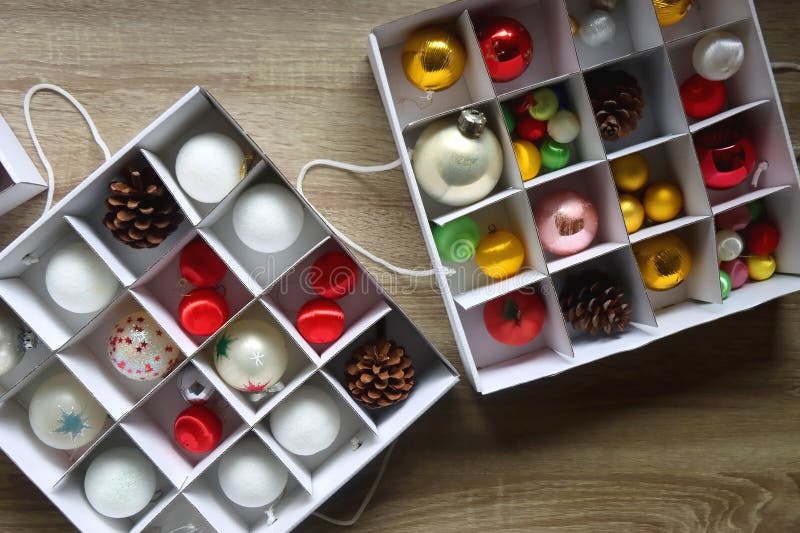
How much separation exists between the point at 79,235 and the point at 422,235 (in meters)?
0.59

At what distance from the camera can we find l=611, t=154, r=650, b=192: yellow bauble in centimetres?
109

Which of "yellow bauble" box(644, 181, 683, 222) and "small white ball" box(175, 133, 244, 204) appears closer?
"small white ball" box(175, 133, 244, 204)

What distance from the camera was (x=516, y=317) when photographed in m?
1.09

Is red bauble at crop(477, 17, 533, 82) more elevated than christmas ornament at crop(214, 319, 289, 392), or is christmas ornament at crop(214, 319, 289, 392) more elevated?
red bauble at crop(477, 17, 533, 82)

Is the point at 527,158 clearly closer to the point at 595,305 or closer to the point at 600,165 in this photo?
the point at 600,165

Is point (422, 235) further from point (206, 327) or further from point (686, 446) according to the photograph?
point (686, 446)

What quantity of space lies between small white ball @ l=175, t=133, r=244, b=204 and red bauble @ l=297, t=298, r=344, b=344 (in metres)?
0.24

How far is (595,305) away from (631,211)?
18 cm

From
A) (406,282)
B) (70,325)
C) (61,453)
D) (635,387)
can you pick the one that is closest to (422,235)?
(406,282)

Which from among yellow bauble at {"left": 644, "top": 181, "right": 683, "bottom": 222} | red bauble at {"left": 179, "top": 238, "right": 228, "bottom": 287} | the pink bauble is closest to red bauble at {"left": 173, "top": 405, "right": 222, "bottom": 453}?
red bauble at {"left": 179, "top": 238, "right": 228, "bottom": 287}

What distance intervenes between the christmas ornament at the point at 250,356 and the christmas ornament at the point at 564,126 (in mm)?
592

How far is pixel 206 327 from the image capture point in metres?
1.02

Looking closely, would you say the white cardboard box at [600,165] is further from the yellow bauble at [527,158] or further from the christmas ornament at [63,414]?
the christmas ornament at [63,414]

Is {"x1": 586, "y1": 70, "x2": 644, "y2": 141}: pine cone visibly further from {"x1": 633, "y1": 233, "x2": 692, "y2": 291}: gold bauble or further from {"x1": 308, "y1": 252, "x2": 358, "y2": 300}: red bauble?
{"x1": 308, "y1": 252, "x2": 358, "y2": 300}: red bauble
